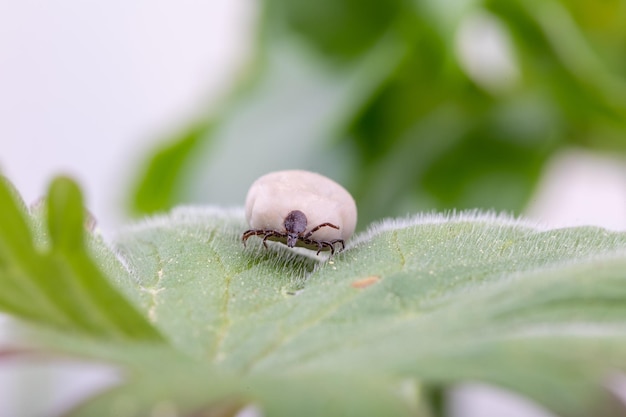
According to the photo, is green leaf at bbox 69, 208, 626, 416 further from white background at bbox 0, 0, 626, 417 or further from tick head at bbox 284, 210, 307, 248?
white background at bbox 0, 0, 626, 417

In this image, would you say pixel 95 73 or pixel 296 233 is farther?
pixel 95 73

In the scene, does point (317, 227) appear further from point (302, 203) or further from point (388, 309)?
point (388, 309)

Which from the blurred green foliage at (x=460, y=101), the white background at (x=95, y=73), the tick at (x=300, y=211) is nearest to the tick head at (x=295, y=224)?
the tick at (x=300, y=211)

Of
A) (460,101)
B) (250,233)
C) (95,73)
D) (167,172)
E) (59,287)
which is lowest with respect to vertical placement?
(59,287)

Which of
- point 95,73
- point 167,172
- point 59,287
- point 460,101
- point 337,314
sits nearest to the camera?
point 59,287

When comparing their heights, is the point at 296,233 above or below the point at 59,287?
above

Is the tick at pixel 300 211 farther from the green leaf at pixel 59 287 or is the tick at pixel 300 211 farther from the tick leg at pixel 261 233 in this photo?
the green leaf at pixel 59 287

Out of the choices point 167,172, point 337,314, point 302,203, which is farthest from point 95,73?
point 337,314
